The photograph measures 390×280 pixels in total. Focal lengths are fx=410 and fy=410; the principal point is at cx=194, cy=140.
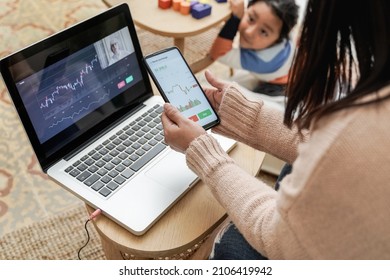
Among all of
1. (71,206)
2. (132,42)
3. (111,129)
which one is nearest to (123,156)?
(111,129)

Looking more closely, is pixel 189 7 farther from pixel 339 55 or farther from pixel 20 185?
pixel 339 55

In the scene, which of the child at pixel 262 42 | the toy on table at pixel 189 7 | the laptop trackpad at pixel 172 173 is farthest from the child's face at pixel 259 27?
the laptop trackpad at pixel 172 173

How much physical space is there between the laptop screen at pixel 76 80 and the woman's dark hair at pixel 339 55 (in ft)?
1.24

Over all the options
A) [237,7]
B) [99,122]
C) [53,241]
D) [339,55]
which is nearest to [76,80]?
[99,122]

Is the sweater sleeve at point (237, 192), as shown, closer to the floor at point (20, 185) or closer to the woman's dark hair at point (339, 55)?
the woman's dark hair at point (339, 55)

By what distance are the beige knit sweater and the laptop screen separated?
1.09ft

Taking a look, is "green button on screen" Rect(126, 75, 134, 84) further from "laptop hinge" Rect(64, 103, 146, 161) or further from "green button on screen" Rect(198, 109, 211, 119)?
"green button on screen" Rect(198, 109, 211, 119)

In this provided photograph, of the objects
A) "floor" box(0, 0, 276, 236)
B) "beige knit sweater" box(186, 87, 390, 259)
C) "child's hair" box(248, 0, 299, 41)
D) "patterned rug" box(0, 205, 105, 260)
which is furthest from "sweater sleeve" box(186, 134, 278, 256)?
"child's hair" box(248, 0, 299, 41)

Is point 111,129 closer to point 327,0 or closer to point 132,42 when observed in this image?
point 132,42

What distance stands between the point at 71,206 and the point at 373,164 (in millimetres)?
1091

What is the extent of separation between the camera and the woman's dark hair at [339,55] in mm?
480

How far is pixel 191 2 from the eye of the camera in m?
1.45

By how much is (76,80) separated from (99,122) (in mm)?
104
